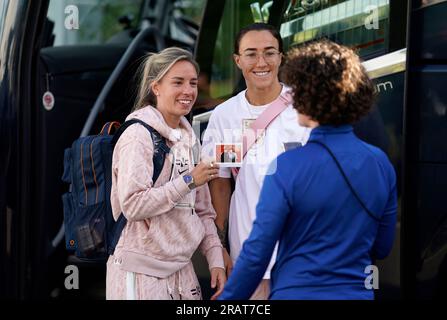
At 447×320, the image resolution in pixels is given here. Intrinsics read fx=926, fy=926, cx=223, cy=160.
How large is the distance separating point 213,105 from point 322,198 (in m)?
1.67

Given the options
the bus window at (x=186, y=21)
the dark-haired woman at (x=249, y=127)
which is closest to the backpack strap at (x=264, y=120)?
the dark-haired woman at (x=249, y=127)

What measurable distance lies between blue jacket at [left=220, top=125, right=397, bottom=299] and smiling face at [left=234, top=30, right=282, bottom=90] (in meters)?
0.64

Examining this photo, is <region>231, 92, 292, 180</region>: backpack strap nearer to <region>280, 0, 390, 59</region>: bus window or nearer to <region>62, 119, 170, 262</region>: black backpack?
<region>62, 119, 170, 262</region>: black backpack

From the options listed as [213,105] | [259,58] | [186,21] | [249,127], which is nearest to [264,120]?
[249,127]

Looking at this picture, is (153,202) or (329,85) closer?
(329,85)

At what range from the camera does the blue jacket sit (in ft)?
8.07

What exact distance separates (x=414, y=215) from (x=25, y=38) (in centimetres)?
169

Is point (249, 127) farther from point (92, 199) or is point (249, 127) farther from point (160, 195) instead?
point (92, 199)

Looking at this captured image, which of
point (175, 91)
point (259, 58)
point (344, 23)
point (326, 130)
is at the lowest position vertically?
point (326, 130)

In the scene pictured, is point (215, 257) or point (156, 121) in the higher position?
point (156, 121)

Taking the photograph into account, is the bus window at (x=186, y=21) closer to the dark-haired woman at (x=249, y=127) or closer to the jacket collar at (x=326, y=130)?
the dark-haired woman at (x=249, y=127)

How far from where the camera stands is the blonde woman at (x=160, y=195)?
2910 millimetres

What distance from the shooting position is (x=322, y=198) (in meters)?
2.46

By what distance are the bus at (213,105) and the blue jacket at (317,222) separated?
816mm
